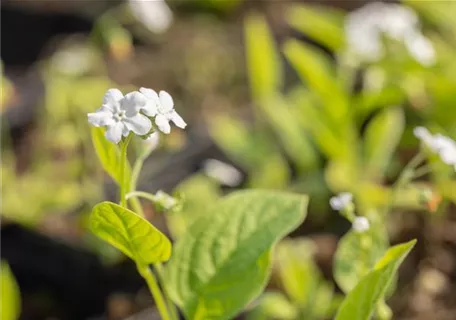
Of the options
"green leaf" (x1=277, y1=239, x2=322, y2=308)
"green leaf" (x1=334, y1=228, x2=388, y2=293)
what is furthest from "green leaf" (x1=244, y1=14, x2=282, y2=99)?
"green leaf" (x1=334, y1=228, x2=388, y2=293)

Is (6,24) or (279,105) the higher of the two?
(279,105)

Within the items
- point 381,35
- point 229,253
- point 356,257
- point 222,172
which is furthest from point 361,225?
point 381,35

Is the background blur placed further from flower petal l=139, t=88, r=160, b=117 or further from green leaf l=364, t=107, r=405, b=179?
flower petal l=139, t=88, r=160, b=117

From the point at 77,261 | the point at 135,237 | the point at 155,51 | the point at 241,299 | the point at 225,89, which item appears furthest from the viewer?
the point at 155,51

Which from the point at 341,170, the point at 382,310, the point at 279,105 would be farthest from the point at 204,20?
the point at 382,310

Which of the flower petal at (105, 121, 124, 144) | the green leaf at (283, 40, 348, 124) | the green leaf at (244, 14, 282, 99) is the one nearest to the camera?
the flower petal at (105, 121, 124, 144)

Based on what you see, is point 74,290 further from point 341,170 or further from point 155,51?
point 155,51

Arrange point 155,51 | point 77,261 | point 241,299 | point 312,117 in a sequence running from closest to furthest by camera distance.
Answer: point 241,299
point 77,261
point 312,117
point 155,51

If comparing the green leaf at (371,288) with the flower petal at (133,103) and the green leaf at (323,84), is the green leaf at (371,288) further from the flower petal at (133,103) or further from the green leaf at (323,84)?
the green leaf at (323,84)
